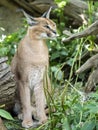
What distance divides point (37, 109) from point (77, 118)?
825 millimetres

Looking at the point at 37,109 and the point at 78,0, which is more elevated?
the point at 78,0

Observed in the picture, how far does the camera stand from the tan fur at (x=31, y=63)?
3.96m

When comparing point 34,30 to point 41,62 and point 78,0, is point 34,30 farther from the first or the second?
point 78,0

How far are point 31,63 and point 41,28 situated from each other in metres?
0.30

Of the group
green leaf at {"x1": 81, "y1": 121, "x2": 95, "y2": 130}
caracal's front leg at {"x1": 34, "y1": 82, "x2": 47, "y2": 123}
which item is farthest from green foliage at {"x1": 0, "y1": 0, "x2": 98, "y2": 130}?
caracal's front leg at {"x1": 34, "y1": 82, "x2": 47, "y2": 123}

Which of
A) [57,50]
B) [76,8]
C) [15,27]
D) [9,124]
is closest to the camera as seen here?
[9,124]

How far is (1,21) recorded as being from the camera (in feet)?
24.5

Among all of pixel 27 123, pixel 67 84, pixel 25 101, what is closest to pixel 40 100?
pixel 25 101

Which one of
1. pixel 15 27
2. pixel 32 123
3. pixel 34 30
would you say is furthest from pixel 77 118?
pixel 15 27

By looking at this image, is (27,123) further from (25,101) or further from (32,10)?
(32,10)

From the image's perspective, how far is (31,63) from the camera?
3955mm

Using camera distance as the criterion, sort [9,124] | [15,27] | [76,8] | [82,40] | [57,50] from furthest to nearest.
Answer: [15,27] → [76,8] → [57,50] → [82,40] → [9,124]

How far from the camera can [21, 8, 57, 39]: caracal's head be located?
13.0 feet

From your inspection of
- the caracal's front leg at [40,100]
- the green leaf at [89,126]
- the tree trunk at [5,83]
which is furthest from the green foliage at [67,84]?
the tree trunk at [5,83]
